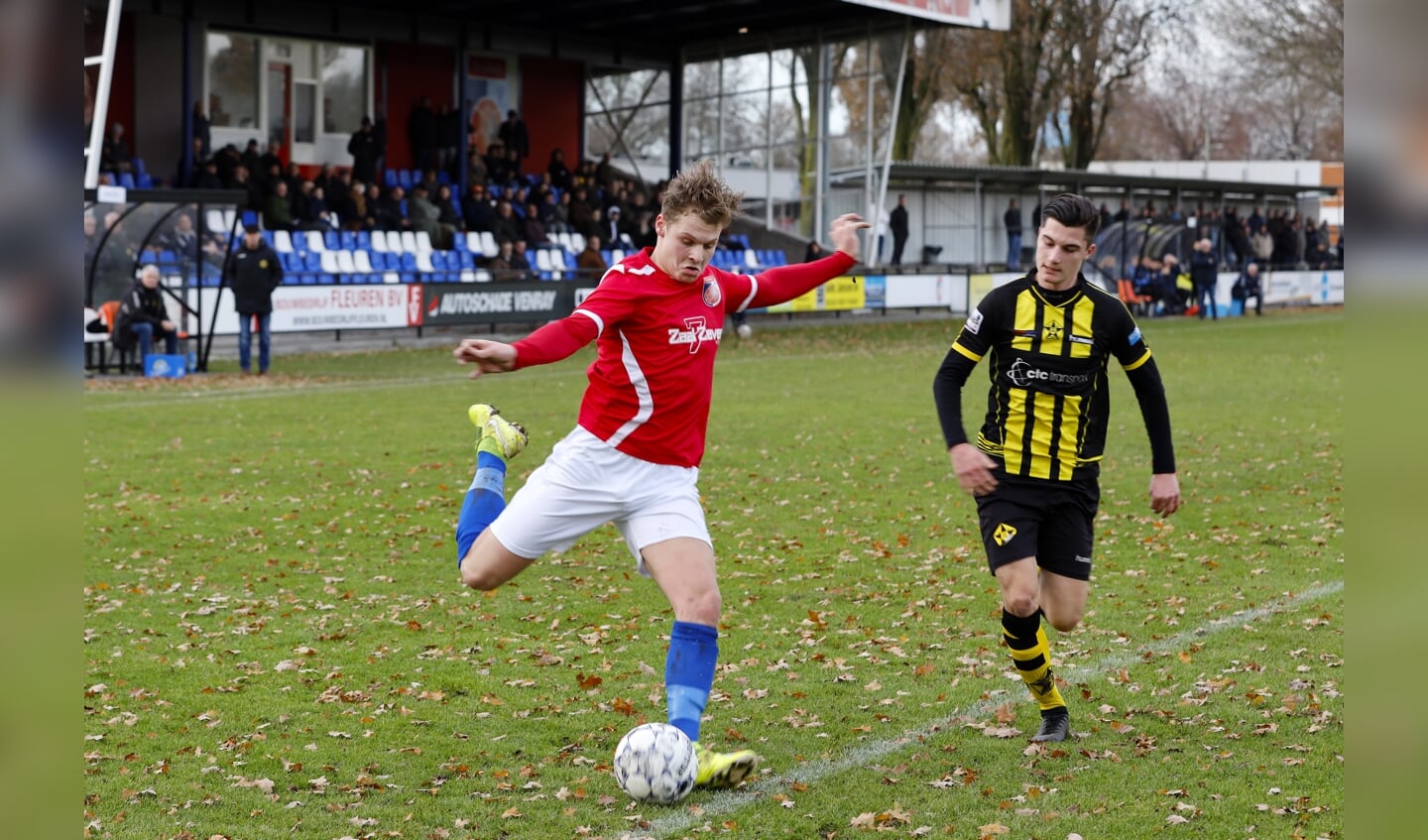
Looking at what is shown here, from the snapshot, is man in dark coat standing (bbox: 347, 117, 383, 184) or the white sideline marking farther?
man in dark coat standing (bbox: 347, 117, 383, 184)

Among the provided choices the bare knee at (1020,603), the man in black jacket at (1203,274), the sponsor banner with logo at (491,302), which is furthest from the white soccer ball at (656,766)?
the man in black jacket at (1203,274)

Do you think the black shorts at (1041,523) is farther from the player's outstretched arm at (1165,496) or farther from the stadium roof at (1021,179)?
the stadium roof at (1021,179)

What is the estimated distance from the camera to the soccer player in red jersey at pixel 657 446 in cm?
525

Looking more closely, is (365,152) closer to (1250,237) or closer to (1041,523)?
(1250,237)

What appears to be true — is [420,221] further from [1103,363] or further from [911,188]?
[1103,363]

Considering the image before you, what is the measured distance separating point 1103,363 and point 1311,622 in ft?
8.60

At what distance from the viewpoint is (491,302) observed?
27.0 m

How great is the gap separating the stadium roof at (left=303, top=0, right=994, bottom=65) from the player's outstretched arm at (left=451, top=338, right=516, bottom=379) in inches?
1198

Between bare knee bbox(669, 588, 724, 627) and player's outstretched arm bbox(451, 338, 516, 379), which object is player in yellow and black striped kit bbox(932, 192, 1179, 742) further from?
player's outstretched arm bbox(451, 338, 516, 379)

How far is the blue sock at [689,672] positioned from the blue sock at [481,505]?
1.11 m

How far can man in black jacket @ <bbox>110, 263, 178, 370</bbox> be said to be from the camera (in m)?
20.8

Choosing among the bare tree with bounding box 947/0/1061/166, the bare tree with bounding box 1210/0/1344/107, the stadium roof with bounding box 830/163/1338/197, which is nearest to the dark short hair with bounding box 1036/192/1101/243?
the stadium roof with bounding box 830/163/1338/197

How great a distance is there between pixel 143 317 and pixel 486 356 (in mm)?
18034
